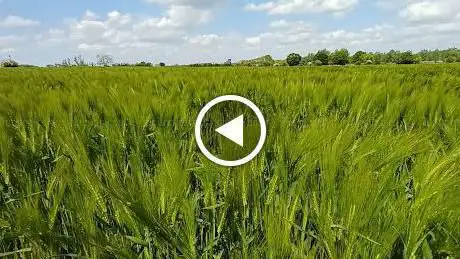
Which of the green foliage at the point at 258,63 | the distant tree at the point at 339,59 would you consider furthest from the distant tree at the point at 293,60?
the distant tree at the point at 339,59

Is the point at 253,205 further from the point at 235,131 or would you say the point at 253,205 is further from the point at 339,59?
the point at 339,59

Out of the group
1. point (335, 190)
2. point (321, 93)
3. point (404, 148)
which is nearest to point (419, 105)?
point (321, 93)

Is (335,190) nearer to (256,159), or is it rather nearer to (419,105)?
(256,159)

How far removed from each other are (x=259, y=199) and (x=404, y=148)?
0.50 metres

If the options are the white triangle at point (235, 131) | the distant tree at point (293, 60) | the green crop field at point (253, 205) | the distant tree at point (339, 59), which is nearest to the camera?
the green crop field at point (253, 205)

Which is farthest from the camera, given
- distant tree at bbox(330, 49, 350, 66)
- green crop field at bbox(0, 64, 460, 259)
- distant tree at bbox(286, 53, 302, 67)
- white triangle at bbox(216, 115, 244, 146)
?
distant tree at bbox(330, 49, 350, 66)

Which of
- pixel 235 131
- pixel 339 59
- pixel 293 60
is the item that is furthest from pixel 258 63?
pixel 235 131

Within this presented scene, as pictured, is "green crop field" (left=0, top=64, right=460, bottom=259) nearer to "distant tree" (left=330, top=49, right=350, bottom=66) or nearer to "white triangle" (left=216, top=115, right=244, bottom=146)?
"white triangle" (left=216, top=115, right=244, bottom=146)

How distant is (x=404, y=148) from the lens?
1144 mm

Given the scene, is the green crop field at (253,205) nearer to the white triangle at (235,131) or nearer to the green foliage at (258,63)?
the white triangle at (235,131)

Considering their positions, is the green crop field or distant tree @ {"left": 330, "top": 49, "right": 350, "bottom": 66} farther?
distant tree @ {"left": 330, "top": 49, "right": 350, "bottom": 66}

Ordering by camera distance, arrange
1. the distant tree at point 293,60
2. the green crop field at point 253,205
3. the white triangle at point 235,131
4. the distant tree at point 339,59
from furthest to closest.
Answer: the distant tree at point 339,59 → the distant tree at point 293,60 → the white triangle at point 235,131 → the green crop field at point 253,205

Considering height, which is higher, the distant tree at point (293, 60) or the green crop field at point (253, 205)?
the distant tree at point (293, 60)

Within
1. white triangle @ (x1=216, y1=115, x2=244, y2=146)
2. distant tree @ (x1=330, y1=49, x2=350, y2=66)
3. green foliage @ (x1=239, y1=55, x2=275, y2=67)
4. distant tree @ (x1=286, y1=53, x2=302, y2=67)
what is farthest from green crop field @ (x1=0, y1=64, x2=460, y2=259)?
distant tree @ (x1=330, y1=49, x2=350, y2=66)
